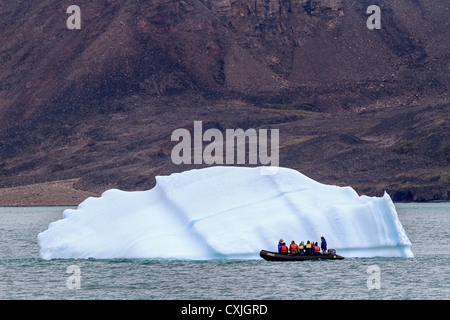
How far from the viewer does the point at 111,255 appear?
4738cm

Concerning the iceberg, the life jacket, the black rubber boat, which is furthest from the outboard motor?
the life jacket

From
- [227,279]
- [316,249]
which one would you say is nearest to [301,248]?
[316,249]

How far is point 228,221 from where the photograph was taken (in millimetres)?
46438

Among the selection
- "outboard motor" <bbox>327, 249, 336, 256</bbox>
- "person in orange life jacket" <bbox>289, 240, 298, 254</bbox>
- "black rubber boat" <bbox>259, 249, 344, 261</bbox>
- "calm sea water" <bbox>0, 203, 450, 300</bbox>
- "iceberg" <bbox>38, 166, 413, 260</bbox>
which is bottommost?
"calm sea water" <bbox>0, 203, 450, 300</bbox>

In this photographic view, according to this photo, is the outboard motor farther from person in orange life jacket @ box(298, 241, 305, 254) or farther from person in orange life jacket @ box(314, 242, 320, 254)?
person in orange life jacket @ box(298, 241, 305, 254)

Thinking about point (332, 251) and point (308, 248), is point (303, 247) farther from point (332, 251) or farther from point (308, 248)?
point (332, 251)

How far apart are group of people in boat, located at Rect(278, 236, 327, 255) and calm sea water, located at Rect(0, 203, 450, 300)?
1.06 metres

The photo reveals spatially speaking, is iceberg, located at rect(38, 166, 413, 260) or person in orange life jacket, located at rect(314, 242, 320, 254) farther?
person in orange life jacket, located at rect(314, 242, 320, 254)

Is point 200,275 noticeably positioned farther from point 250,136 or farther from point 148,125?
point 148,125

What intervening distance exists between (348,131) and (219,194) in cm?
11077

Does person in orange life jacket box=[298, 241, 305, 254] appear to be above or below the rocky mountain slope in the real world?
below

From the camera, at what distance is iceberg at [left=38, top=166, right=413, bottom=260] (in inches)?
1810

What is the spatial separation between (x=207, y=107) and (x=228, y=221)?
434 feet
